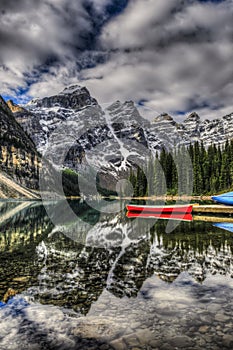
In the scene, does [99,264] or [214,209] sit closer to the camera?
[99,264]

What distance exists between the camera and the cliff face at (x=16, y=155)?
15262cm

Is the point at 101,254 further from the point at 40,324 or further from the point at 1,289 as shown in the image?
the point at 40,324

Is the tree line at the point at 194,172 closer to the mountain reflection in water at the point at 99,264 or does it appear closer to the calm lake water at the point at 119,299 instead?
the mountain reflection in water at the point at 99,264

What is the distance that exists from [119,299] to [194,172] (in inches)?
3143

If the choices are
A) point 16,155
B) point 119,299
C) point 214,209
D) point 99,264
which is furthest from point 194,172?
point 16,155

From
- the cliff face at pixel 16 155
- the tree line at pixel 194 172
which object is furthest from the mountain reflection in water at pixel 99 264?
the cliff face at pixel 16 155

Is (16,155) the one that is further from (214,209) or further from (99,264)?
(99,264)

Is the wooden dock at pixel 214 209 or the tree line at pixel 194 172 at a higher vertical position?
the tree line at pixel 194 172

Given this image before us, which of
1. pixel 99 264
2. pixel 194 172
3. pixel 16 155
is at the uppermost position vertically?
pixel 16 155

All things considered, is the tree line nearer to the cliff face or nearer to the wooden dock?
the wooden dock

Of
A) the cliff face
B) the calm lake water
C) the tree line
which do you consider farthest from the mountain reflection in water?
the cliff face

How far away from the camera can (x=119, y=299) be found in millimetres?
8586

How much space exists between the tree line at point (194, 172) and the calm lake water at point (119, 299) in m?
67.3

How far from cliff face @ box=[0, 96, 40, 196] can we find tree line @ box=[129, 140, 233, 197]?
81976mm
